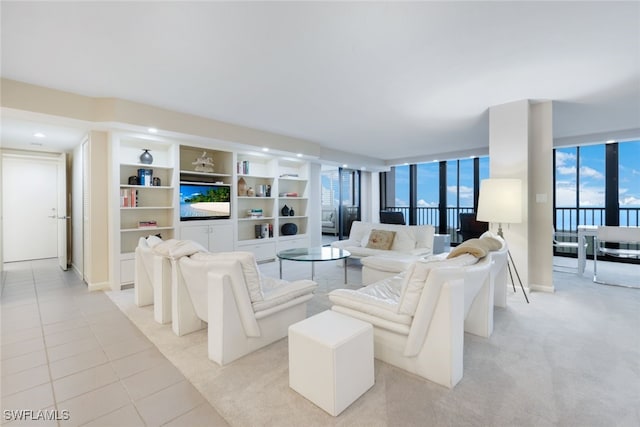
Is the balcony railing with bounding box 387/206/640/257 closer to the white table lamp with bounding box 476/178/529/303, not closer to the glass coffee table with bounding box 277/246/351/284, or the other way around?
the white table lamp with bounding box 476/178/529/303

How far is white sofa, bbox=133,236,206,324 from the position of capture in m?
2.46

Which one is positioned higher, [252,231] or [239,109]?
[239,109]

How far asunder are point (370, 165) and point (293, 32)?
588cm

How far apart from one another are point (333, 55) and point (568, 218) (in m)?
6.81

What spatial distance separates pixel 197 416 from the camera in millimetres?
1542

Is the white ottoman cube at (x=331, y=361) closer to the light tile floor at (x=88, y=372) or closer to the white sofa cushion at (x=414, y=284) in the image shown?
the white sofa cushion at (x=414, y=284)

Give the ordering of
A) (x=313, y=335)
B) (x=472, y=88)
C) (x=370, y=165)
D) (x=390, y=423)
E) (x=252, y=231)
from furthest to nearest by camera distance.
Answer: (x=370, y=165)
(x=252, y=231)
(x=472, y=88)
(x=313, y=335)
(x=390, y=423)

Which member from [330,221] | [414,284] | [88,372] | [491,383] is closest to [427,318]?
[414,284]

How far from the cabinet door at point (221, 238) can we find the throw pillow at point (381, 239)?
244cm

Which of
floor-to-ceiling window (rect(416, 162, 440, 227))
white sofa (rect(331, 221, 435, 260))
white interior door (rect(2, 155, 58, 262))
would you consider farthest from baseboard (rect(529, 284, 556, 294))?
white interior door (rect(2, 155, 58, 262))

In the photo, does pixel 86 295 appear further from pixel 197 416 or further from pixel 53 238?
pixel 53 238

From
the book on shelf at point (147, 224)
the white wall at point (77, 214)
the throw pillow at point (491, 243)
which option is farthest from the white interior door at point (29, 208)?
the throw pillow at point (491, 243)

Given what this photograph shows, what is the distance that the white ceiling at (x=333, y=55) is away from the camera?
1.93 metres

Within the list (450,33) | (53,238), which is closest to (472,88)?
(450,33)
